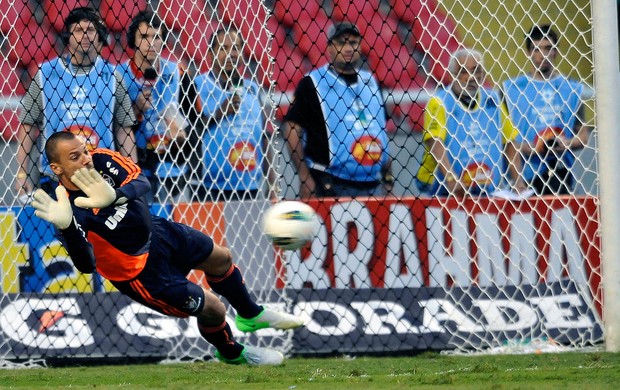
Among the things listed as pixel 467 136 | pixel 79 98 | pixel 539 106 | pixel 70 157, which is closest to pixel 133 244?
pixel 70 157

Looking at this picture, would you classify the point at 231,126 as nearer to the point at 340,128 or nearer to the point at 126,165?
the point at 340,128

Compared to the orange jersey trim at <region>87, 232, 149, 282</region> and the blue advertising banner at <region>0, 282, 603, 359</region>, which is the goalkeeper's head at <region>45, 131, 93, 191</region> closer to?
the orange jersey trim at <region>87, 232, 149, 282</region>

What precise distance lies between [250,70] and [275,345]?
2.01 m

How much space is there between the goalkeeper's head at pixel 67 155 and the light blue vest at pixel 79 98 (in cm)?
188

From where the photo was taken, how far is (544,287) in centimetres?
682

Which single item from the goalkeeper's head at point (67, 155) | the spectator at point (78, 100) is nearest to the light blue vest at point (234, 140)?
the spectator at point (78, 100)

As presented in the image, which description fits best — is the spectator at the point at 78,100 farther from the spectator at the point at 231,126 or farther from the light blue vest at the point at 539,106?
the light blue vest at the point at 539,106

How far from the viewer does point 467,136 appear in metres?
7.33

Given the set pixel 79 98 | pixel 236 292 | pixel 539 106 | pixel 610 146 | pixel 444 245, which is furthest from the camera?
pixel 79 98

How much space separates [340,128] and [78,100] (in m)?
1.91

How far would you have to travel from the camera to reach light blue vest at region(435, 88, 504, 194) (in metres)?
7.20

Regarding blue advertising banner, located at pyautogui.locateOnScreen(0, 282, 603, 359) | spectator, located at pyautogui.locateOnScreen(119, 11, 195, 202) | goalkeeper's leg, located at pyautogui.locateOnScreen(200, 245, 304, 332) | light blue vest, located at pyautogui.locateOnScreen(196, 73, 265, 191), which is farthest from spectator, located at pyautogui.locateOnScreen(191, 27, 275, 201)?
goalkeeper's leg, located at pyautogui.locateOnScreen(200, 245, 304, 332)

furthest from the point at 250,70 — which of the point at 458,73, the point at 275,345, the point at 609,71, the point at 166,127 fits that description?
the point at 609,71

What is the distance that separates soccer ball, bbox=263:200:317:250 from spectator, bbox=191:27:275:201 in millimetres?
1831
